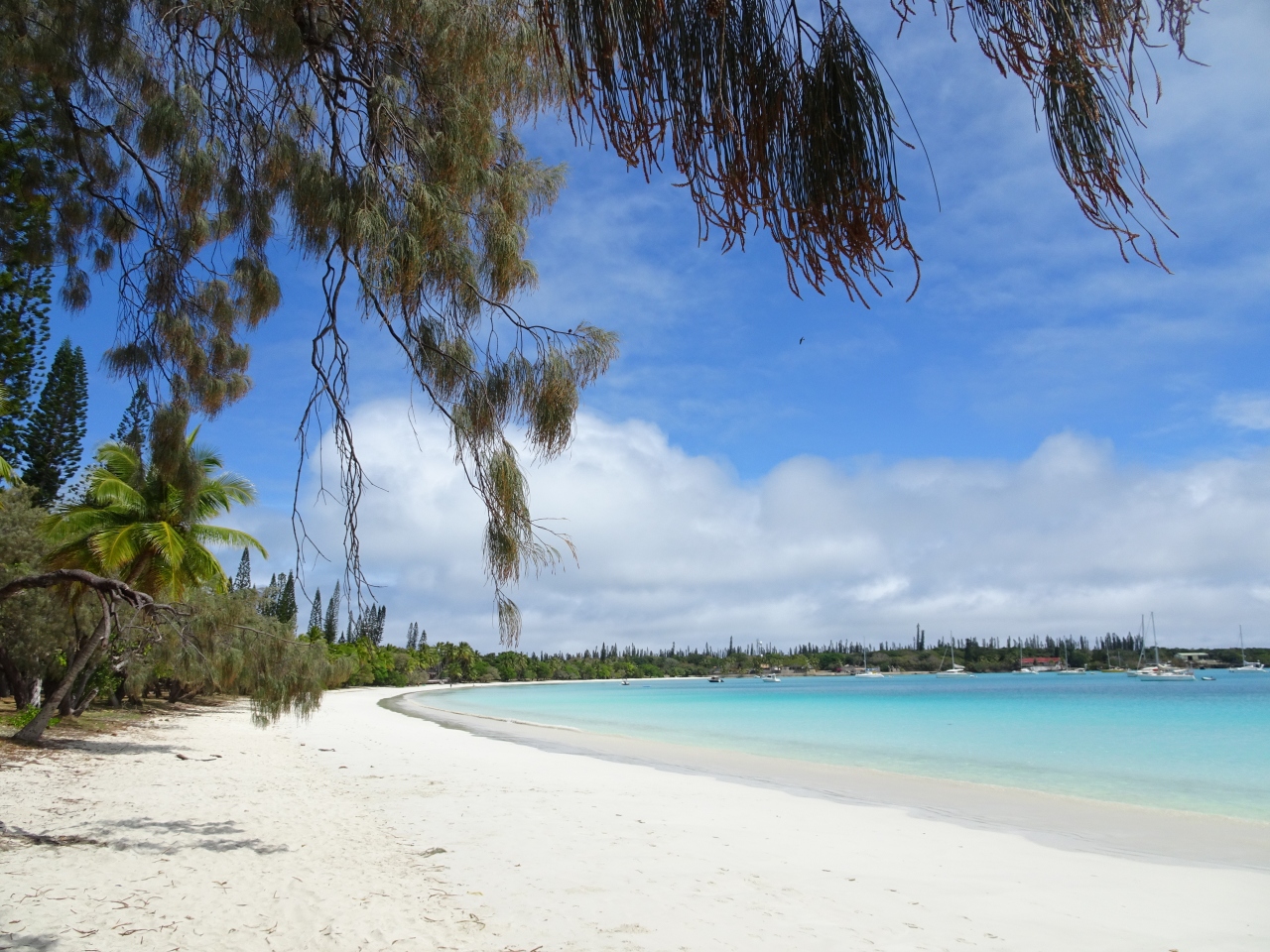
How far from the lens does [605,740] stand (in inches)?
821

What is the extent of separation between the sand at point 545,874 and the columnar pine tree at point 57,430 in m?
16.0

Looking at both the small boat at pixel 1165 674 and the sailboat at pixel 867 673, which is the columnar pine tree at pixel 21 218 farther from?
the sailboat at pixel 867 673

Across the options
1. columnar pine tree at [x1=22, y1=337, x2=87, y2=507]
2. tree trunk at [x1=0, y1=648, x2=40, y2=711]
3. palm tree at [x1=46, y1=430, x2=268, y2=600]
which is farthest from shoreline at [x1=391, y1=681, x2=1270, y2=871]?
columnar pine tree at [x1=22, y1=337, x2=87, y2=507]

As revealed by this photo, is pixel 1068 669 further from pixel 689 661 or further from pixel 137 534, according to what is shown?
pixel 137 534

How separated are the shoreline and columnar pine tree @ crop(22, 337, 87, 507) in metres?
16.5

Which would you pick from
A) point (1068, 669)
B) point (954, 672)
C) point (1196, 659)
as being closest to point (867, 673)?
point (954, 672)

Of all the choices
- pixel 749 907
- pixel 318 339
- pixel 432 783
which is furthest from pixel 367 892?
pixel 432 783

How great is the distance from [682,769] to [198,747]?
321 inches

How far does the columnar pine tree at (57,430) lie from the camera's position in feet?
74.0

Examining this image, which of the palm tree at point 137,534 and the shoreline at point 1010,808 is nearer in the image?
the shoreline at point 1010,808

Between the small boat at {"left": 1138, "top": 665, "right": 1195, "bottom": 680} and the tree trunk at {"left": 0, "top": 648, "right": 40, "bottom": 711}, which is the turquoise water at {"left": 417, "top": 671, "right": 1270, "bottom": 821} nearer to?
the tree trunk at {"left": 0, "top": 648, "right": 40, "bottom": 711}

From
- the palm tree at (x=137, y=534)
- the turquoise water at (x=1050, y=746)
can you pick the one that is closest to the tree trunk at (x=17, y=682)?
the palm tree at (x=137, y=534)

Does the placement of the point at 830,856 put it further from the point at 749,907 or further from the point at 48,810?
the point at 48,810

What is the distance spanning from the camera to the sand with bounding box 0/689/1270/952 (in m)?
4.35
